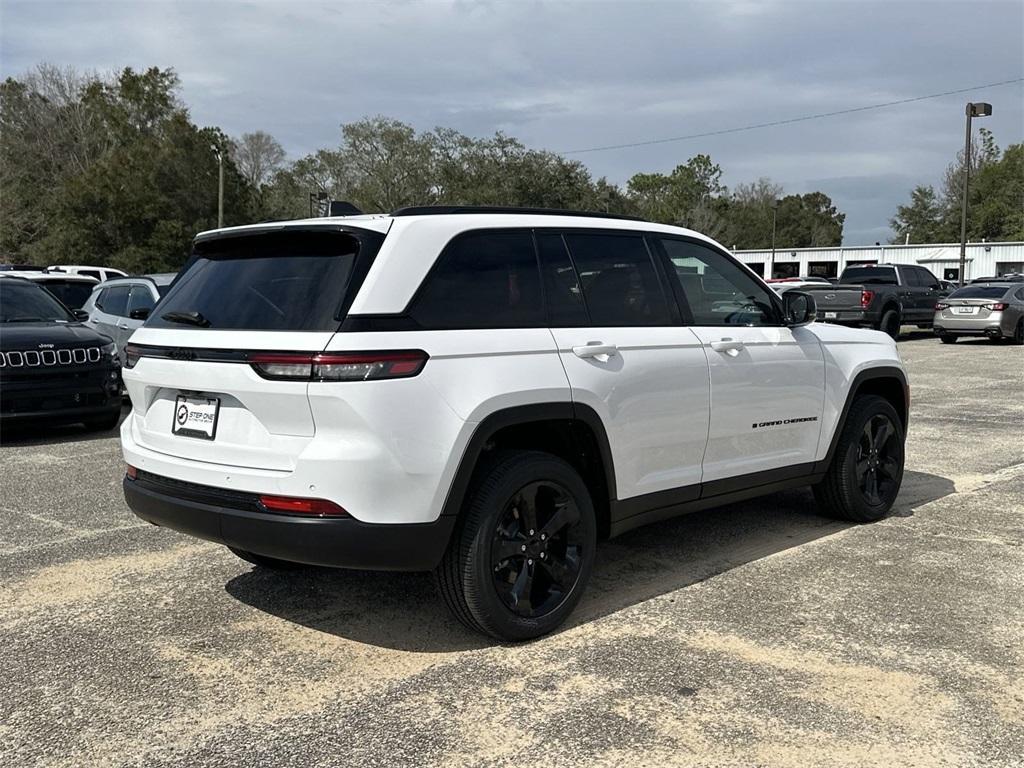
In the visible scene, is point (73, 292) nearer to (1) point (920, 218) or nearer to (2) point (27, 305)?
(2) point (27, 305)

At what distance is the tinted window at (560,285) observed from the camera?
4086 mm

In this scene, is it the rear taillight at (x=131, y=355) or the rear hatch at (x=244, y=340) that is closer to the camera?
the rear hatch at (x=244, y=340)

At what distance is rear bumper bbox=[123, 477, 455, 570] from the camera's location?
11.3 ft

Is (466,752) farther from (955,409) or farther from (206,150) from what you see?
(206,150)

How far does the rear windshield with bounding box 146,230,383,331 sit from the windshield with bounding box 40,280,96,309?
35.6ft

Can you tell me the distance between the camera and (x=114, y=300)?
41.4 ft

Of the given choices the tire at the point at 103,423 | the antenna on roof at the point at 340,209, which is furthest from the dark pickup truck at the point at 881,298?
the antenna on roof at the point at 340,209

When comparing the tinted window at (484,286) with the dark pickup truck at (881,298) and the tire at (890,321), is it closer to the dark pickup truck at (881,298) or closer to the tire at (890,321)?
the dark pickup truck at (881,298)

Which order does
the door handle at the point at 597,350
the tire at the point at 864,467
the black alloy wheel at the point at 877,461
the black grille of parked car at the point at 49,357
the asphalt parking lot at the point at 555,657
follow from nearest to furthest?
the asphalt parking lot at the point at 555,657, the door handle at the point at 597,350, the tire at the point at 864,467, the black alloy wheel at the point at 877,461, the black grille of parked car at the point at 49,357

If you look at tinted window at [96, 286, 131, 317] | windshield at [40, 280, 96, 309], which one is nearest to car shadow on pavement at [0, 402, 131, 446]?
tinted window at [96, 286, 131, 317]

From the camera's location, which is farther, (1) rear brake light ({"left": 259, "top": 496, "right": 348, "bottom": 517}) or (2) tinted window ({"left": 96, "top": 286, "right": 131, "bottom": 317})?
(2) tinted window ({"left": 96, "top": 286, "right": 131, "bottom": 317})

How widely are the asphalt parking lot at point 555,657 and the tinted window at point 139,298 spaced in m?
6.63

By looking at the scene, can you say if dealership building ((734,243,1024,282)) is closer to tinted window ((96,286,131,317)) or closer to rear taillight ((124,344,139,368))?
tinted window ((96,286,131,317))

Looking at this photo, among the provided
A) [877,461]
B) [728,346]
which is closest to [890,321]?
[877,461]
